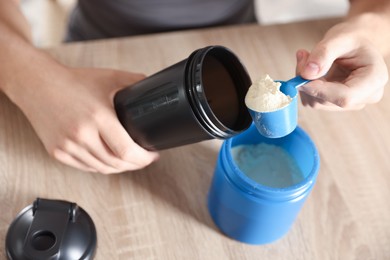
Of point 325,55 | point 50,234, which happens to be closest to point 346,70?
point 325,55

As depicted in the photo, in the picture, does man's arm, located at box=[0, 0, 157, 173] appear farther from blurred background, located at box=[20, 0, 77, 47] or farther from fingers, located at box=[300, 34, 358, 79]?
blurred background, located at box=[20, 0, 77, 47]

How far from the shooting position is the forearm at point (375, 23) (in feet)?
2.15

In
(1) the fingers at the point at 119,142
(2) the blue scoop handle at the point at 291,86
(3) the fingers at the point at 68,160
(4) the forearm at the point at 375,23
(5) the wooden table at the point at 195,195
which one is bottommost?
(5) the wooden table at the point at 195,195

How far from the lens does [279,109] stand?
48 centimetres

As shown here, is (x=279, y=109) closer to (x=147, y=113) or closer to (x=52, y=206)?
(x=147, y=113)

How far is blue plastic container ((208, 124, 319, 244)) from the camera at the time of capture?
52cm

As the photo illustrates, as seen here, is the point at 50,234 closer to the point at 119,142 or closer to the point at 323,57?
the point at 119,142

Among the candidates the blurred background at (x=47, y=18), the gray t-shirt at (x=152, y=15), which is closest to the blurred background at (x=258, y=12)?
the blurred background at (x=47, y=18)

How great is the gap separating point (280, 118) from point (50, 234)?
30 cm

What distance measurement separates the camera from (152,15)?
3.00ft

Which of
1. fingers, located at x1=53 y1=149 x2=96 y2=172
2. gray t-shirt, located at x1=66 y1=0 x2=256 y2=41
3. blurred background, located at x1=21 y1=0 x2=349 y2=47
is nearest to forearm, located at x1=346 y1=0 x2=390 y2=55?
gray t-shirt, located at x1=66 y1=0 x2=256 y2=41

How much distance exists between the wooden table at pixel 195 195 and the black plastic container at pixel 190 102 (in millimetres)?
90

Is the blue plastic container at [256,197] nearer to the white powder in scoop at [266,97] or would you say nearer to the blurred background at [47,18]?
the white powder in scoop at [266,97]

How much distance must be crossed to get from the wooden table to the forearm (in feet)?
0.41
